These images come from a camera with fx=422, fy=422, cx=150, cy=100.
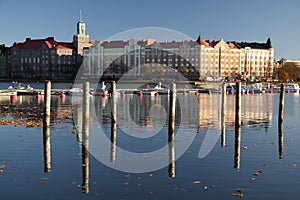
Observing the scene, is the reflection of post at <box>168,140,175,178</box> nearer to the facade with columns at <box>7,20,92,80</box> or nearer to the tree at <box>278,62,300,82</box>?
the facade with columns at <box>7,20,92,80</box>

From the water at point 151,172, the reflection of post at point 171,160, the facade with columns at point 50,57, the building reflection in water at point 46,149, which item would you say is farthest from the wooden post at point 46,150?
the facade with columns at point 50,57

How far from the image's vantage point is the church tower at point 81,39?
18188 centimetres

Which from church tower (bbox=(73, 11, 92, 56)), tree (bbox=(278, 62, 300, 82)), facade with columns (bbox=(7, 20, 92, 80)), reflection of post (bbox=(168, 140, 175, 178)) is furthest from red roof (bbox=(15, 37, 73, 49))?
reflection of post (bbox=(168, 140, 175, 178))

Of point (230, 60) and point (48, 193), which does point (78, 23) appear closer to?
point (230, 60)

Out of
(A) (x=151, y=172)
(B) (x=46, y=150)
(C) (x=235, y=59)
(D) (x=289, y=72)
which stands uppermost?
(C) (x=235, y=59)

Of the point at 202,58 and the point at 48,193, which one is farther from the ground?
the point at 202,58

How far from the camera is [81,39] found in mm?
182500

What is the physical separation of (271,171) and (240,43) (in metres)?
180

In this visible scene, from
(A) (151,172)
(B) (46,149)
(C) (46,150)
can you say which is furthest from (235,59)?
(A) (151,172)

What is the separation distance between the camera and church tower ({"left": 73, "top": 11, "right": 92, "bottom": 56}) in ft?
597

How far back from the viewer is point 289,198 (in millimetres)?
13734

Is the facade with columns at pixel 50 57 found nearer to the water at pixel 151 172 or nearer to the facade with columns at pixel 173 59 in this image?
the facade with columns at pixel 173 59

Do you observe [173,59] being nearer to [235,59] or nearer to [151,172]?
[235,59]

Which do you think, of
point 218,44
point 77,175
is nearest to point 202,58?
point 218,44
